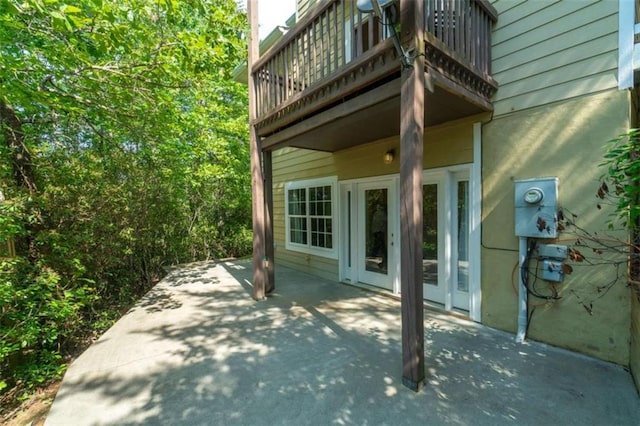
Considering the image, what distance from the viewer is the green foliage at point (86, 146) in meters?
3.17

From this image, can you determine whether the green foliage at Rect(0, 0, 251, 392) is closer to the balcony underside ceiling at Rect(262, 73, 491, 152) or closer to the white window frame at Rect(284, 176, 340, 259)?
the balcony underside ceiling at Rect(262, 73, 491, 152)

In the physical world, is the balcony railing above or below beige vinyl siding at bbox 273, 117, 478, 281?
above

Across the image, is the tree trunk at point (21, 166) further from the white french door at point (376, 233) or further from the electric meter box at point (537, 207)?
the electric meter box at point (537, 207)

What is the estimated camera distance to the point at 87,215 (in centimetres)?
462

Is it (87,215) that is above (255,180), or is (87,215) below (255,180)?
below

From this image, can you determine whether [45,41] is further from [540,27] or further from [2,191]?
[540,27]

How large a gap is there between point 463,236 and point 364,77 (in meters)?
2.44

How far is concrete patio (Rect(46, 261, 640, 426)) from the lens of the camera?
6.57ft

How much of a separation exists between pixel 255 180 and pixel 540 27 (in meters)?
3.94

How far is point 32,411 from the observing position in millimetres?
2764

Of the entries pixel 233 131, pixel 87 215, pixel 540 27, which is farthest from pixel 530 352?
pixel 233 131

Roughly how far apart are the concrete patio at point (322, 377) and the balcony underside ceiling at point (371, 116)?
2.44 metres

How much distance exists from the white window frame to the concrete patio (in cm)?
198

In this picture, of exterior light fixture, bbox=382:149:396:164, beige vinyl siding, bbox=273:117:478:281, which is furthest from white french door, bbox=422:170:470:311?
exterior light fixture, bbox=382:149:396:164
